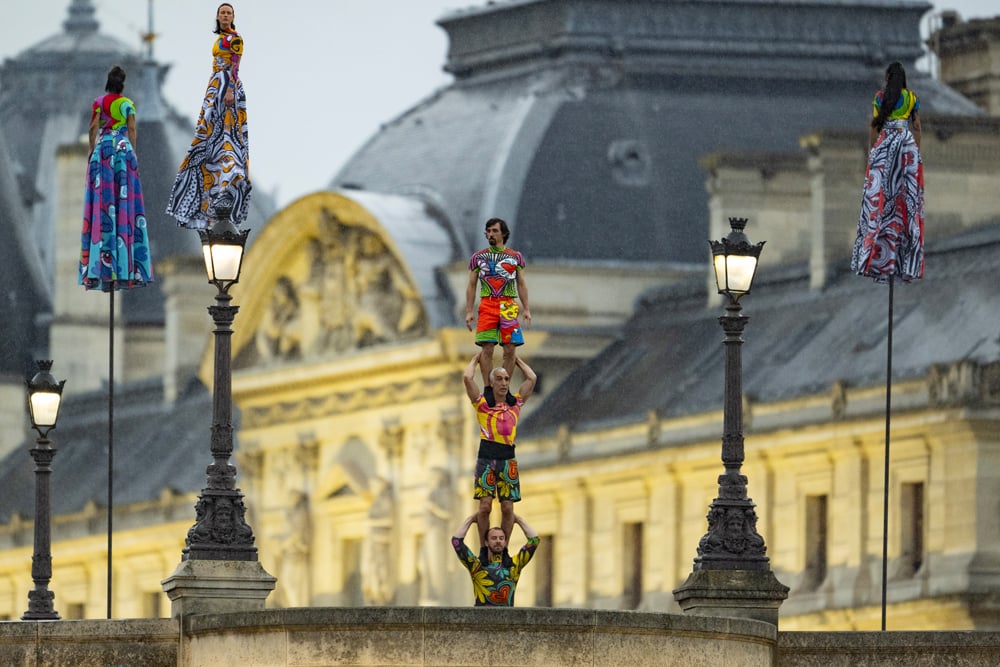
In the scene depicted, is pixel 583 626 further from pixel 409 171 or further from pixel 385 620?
pixel 409 171

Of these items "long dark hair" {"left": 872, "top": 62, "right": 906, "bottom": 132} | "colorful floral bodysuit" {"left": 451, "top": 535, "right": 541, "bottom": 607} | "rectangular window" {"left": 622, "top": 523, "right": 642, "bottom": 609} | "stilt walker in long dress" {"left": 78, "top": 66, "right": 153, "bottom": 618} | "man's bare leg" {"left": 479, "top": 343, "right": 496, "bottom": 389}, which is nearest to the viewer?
"colorful floral bodysuit" {"left": 451, "top": 535, "right": 541, "bottom": 607}

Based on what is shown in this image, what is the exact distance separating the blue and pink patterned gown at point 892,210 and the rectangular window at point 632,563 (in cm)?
3002

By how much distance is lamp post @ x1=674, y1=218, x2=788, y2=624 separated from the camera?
59156mm

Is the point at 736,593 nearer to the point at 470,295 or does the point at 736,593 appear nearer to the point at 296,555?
the point at 470,295

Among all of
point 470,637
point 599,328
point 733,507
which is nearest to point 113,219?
point 733,507

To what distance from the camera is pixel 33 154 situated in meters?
153

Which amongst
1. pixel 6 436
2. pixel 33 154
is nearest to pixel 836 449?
pixel 6 436

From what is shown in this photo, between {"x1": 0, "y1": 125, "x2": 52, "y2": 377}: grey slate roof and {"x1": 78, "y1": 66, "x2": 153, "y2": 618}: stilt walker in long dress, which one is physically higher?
{"x1": 0, "y1": 125, "x2": 52, "y2": 377}: grey slate roof

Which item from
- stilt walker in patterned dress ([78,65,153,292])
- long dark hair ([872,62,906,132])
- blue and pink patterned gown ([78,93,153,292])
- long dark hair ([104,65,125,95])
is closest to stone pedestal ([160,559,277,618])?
long dark hair ([104,65,125,95])

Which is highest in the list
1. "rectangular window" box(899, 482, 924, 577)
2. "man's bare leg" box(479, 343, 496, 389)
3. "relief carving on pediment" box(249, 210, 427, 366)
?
"relief carving on pediment" box(249, 210, 427, 366)

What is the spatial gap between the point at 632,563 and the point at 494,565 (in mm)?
40509

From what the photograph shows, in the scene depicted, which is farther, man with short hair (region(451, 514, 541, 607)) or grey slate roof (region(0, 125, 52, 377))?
grey slate roof (region(0, 125, 52, 377))

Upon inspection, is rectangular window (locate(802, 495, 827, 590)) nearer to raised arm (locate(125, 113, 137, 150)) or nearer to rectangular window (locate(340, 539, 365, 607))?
rectangular window (locate(340, 539, 365, 607))

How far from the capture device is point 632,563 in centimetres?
9788
